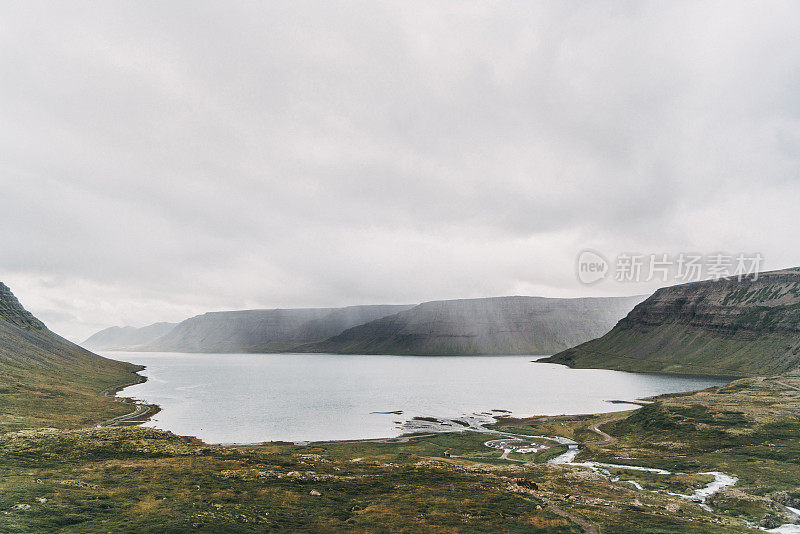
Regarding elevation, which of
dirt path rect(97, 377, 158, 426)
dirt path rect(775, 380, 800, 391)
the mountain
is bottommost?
dirt path rect(97, 377, 158, 426)

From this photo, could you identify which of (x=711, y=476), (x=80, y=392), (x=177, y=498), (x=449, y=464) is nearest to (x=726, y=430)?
(x=711, y=476)

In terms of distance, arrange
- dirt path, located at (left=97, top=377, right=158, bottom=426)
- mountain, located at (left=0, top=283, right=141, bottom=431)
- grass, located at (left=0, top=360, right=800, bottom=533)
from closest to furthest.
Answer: grass, located at (left=0, top=360, right=800, bottom=533) < mountain, located at (left=0, top=283, right=141, bottom=431) < dirt path, located at (left=97, top=377, right=158, bottom=426)

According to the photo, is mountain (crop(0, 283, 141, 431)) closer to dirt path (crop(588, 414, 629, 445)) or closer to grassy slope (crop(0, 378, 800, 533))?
grassy slope (crop(0, 378, 800, 533))

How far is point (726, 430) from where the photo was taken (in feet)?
323

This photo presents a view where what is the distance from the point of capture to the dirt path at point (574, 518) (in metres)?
42.3

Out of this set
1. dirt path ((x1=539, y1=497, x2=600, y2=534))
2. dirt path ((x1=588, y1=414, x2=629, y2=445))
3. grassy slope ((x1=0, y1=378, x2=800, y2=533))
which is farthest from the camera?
dirt path ((x1=588, y1=414, x2=629, y2=445))

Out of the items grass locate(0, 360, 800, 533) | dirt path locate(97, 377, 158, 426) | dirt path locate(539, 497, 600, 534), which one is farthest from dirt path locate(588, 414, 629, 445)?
dirt path locate(97, 377, 158, 426)

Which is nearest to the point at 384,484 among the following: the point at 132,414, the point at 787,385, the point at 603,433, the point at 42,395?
the point at 603,433

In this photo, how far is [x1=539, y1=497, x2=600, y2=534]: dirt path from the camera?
42.3 m

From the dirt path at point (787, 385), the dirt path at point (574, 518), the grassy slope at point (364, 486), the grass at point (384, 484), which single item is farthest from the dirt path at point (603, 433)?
the dirt path at point (787, 385)

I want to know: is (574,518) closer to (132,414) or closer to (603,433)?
(603,433)

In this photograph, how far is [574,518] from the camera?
45844 mm

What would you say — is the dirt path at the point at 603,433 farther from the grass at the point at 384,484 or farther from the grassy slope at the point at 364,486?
the grassy slope at the point at 364,486

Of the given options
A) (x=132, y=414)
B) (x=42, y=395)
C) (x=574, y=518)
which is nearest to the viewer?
(x=574, y=518)
